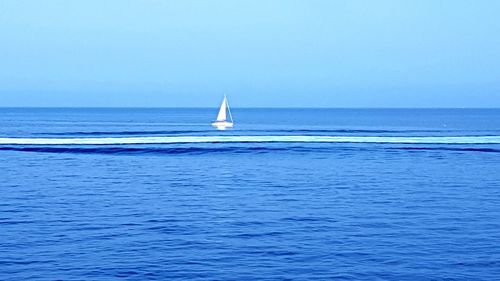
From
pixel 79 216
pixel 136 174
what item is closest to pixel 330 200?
Answer: pixel 79 216

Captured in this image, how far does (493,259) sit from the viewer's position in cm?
1549

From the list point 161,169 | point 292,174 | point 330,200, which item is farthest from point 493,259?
point 161,169

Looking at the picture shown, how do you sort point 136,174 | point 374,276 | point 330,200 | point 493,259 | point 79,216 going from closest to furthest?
point 374,276, point 493,259, point 79,216, point 330,200, point 136,174

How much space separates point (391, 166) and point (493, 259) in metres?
23.6

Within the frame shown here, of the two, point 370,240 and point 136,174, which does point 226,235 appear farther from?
point 136,174

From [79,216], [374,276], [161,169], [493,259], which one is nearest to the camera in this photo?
[374,276]

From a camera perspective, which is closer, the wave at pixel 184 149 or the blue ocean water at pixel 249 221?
the blue ocean water at pixel 249 221

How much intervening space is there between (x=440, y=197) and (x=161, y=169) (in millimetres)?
16442

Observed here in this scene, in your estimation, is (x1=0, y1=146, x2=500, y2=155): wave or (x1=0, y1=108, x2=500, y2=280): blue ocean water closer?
(x1=0, y1=108, x2=500, y2=280): blue ocean water

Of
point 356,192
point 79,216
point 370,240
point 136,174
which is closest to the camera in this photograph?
point 370,240

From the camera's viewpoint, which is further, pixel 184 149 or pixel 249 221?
pixel 184 149

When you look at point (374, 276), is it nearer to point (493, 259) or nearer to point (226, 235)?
point (493, 259)

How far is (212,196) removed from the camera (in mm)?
25859

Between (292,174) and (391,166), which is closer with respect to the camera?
(292,174)
